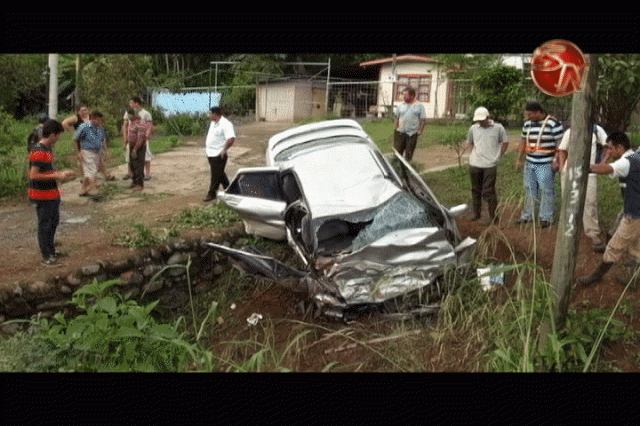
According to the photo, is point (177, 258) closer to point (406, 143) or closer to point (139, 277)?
point (139, 277)

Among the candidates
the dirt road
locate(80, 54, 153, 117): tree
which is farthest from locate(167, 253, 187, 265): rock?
locate(80, 54, 153, 117): tree

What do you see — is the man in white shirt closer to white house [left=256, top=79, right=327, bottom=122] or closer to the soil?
the soil

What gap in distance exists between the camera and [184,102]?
69.8 ft

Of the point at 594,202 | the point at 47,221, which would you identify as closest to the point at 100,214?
the point at 47,221

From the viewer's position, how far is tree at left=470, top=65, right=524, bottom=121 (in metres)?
12.6

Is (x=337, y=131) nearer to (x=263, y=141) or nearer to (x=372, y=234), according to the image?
(x=372, y=234)

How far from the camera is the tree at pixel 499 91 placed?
498 inches

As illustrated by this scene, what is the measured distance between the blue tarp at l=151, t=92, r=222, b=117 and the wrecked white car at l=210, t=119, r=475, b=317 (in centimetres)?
1307

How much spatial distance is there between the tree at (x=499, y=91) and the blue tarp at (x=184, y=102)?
10203 millimetres

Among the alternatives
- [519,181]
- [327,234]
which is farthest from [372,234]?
[519,181]

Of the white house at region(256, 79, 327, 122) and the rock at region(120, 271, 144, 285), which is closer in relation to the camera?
the rock at region(120, 271, 144, 285)

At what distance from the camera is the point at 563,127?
7.80 m

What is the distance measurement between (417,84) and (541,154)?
16.0 metres
